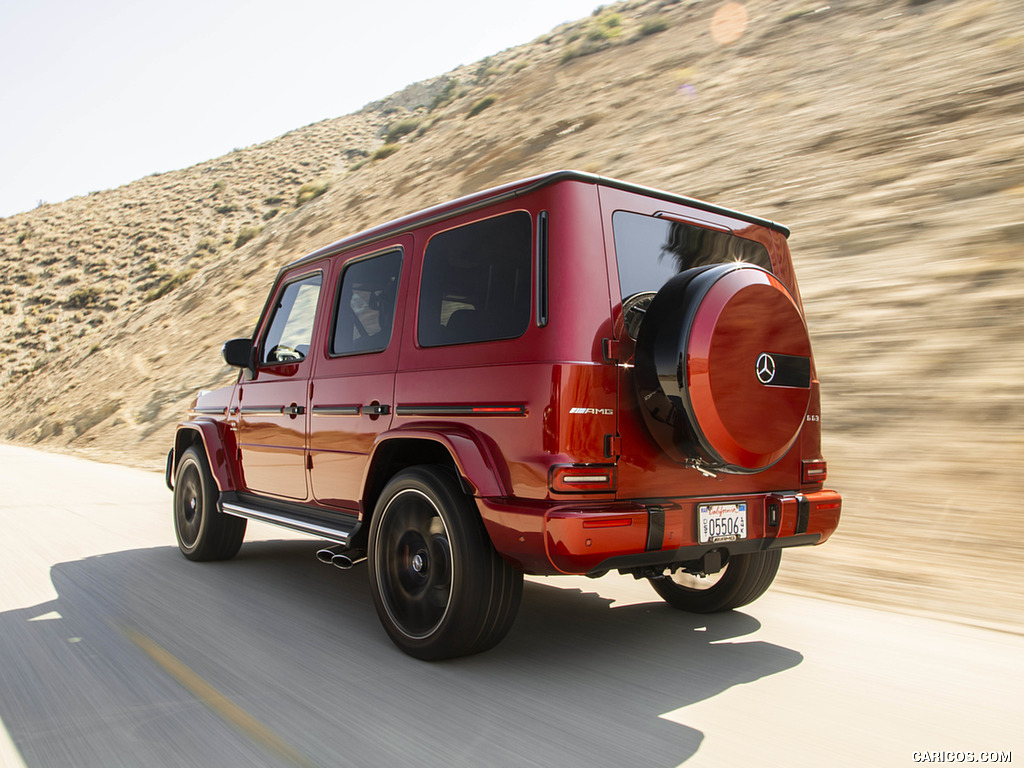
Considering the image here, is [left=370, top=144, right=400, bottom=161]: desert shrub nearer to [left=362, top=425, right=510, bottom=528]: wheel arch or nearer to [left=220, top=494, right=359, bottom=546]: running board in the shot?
[left=220, top=494, right=359, bottom=546]: running board

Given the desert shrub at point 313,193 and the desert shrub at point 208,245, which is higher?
the desert shrub at point 313,193

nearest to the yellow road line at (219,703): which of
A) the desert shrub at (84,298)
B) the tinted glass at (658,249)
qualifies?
the tinted glass at (658,249)

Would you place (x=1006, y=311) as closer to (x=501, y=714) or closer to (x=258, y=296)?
(x=501, y=714)

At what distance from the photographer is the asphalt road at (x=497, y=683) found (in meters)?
2.95

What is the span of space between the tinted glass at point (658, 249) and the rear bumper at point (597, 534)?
3.08ft

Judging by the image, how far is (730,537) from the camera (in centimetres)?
377

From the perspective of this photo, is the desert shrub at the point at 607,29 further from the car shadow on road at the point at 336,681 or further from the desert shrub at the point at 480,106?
the car shadow on road at the point at 336,681

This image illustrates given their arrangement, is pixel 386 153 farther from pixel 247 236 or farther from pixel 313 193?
pixel 247 236

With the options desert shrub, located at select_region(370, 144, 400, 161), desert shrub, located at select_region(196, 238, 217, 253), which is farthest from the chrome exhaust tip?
desert shrub, located at select_region(196, 238, 217, 253)

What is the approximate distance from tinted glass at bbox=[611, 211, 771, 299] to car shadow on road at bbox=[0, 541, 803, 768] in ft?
5.63

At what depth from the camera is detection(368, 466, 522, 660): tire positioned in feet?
12.0

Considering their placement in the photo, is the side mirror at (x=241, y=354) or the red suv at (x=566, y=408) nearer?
the red suv at (x=566, y=408)

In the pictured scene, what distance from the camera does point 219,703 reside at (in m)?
3.38

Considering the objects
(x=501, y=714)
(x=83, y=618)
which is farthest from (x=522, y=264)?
(x=83, y=618)
